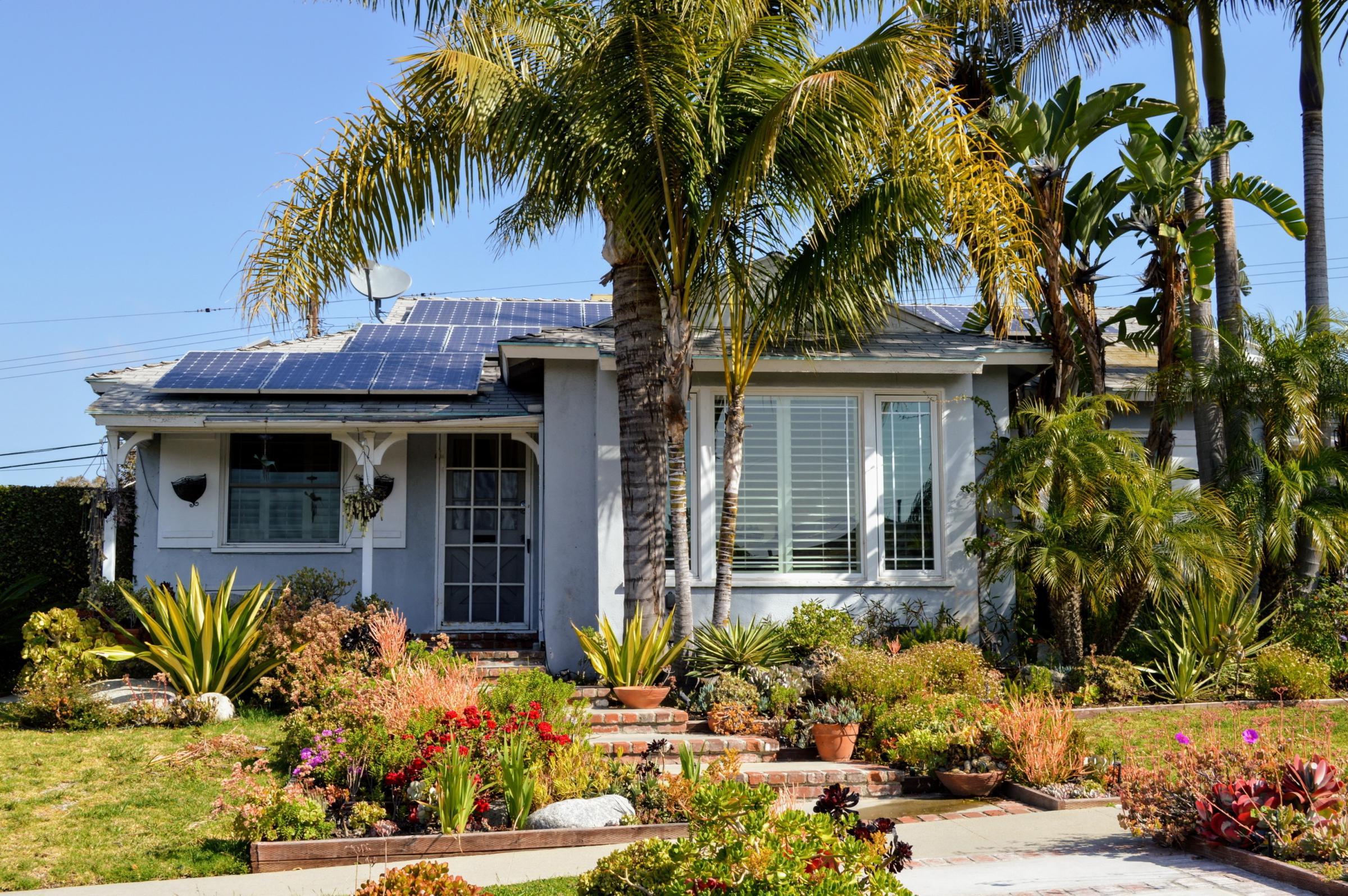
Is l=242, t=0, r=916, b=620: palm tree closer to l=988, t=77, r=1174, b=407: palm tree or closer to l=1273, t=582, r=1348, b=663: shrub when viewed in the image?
l=988, t=77, r=1174, b=407: palm tree

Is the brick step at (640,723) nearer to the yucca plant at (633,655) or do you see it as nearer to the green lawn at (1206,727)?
the yucca plant at (633,655)

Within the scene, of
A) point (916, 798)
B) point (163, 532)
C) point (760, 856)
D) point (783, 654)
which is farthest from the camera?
point (163, 532)

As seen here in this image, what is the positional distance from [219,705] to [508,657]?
118 inches

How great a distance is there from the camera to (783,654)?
10.9 meters

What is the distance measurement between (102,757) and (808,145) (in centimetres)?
788

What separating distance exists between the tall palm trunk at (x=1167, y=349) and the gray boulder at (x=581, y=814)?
28.1ft

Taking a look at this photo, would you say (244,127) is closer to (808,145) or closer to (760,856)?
(808,145)

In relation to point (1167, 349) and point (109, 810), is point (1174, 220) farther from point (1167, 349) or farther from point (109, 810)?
point (109, 810)

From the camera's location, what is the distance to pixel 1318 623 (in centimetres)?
1177

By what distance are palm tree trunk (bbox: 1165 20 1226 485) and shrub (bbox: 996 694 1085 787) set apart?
588 centimetres

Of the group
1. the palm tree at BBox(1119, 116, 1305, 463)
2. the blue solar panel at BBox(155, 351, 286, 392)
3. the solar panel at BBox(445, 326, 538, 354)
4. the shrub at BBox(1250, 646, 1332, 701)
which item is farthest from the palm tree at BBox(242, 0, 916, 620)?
the shrub at BBox(1250, 646, 1332, 701)

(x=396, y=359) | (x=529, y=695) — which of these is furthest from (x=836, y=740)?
(x=396, y=359)

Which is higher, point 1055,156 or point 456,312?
point 1055,156

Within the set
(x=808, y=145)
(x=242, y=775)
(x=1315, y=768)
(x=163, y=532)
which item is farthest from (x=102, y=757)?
(x=1315, y=768)
